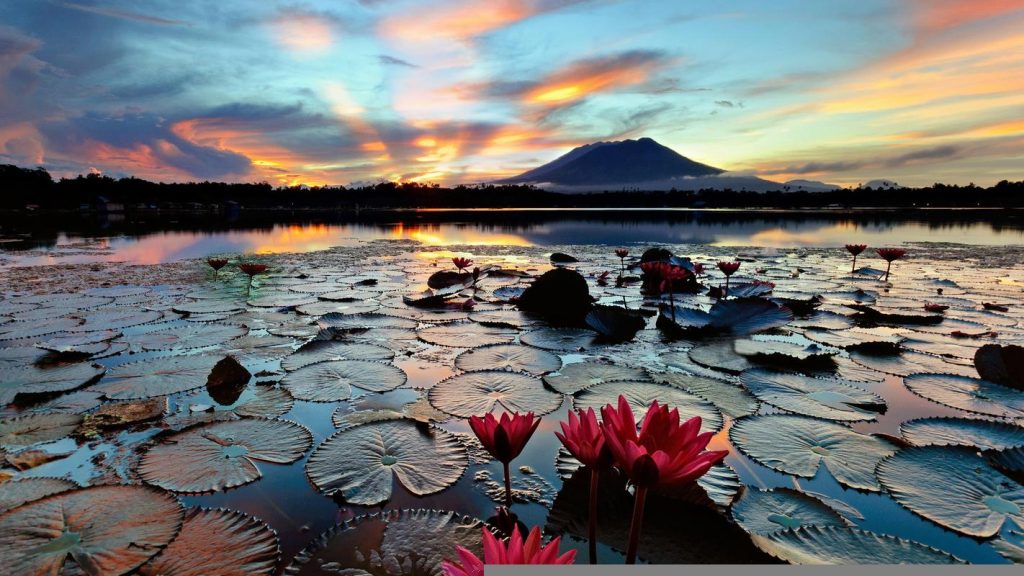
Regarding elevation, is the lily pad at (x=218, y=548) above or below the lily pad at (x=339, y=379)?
below

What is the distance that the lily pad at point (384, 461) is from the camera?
173cm

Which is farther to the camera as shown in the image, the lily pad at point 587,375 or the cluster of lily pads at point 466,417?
the lily pad at point 587,375

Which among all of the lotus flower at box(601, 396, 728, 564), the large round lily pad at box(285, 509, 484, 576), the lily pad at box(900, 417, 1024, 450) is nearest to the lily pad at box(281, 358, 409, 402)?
the large round lily pad at box(285, 509, 484, 576)

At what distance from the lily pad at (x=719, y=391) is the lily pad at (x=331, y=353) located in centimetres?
182

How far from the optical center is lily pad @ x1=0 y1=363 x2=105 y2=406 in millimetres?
2502

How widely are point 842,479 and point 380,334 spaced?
307cm

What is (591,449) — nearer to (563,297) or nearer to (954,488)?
(954,488)

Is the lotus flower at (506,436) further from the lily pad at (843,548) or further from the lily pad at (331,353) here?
the lily pad at (331,353)

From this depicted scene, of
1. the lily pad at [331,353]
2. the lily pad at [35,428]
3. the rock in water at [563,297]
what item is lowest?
the lily pad at [35,428]

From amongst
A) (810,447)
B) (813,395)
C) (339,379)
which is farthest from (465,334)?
(810,447)

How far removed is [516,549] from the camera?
684mm

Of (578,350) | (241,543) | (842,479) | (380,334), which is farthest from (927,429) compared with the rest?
(380,334)

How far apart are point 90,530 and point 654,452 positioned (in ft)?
5.43

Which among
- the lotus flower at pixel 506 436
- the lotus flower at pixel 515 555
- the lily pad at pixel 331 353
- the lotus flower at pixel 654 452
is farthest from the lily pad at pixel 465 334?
the lotus flower at pixel 515 555
